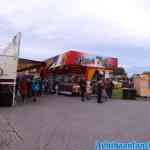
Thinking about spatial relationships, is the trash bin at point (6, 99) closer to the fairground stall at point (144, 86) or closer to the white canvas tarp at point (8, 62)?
the white canvas tarp at point (8, 62)

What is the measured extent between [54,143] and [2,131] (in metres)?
2.35

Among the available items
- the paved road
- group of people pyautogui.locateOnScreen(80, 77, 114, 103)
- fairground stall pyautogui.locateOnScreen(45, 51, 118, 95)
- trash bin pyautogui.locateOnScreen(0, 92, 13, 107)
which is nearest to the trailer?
trash bin pyautogui.locateOnScreen(0, 92, 13, 107)

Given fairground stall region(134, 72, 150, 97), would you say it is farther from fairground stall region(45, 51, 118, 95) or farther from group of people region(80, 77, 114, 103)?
group of people region(80, 77, 114, 103)

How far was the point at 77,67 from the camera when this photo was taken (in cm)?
2584

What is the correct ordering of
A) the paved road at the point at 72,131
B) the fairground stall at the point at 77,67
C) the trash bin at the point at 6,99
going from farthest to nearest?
the fairground stall at the point at 77,67, the trash bin at the point at 6,99, the paved road at the point at 72,131

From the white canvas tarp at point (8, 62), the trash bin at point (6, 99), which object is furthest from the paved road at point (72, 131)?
the white canvas tarp at point (8, 62)

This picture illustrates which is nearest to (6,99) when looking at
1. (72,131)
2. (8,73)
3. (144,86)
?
(8,73)

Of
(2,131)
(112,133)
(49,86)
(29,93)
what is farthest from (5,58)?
(49,86)

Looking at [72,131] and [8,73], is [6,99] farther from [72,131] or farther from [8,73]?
[72,131]

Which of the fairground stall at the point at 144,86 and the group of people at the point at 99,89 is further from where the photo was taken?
the fairground stall at the point at 144,86

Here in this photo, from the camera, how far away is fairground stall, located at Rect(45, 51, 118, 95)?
80.8 ft

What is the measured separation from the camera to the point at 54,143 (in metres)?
7.07

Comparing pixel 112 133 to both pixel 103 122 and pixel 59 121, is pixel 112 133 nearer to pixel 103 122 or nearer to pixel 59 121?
pixel 103 122

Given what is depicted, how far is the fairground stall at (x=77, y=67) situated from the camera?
24.6 m
